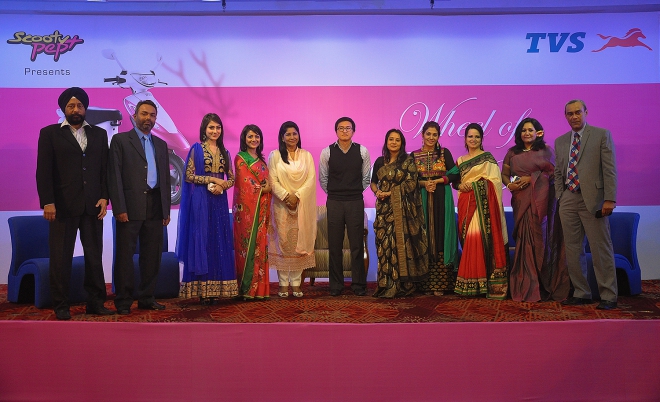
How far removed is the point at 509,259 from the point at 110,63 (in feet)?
14.1

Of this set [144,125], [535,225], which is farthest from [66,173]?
[535,225]

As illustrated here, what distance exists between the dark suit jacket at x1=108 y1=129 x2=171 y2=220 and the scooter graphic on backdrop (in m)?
2.00

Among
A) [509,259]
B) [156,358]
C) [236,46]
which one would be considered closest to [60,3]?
[236,46]

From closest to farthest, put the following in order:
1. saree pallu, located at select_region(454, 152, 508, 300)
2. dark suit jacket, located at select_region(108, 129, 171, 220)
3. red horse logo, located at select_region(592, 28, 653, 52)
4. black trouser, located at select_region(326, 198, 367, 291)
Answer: dark suit jacket, located at select_region(108, 129, 171, 220) < saree pallu, located at select_region(454, 152, 508, 300) < black trouser, located at select_region(326, 198, 367, 291) < red horse logo, located at select_region(592, 28, 653, 52)

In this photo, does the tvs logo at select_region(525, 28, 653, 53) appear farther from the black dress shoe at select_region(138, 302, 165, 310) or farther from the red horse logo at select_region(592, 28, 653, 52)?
the black dress shoe at select_region(138, 302, 165, 310)

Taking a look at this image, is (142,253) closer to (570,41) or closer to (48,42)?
(48,42)

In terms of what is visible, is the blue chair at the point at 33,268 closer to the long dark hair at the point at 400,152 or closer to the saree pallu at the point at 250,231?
the saree pallu at the point at 250,231

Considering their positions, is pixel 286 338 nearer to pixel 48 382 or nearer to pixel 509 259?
pixel 48 382

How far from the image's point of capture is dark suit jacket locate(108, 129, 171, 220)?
3.88 metres

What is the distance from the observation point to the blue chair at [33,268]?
424 centimetres

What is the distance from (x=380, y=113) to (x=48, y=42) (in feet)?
11.3

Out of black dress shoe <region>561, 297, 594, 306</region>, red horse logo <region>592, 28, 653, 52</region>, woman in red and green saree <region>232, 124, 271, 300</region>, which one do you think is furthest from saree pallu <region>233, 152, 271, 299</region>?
red horse logo <region>592, 28, 653, 52</region>

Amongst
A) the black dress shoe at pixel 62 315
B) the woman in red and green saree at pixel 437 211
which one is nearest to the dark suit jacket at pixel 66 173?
the black dress shoe at pixel 62 315

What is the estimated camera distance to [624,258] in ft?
15.7
